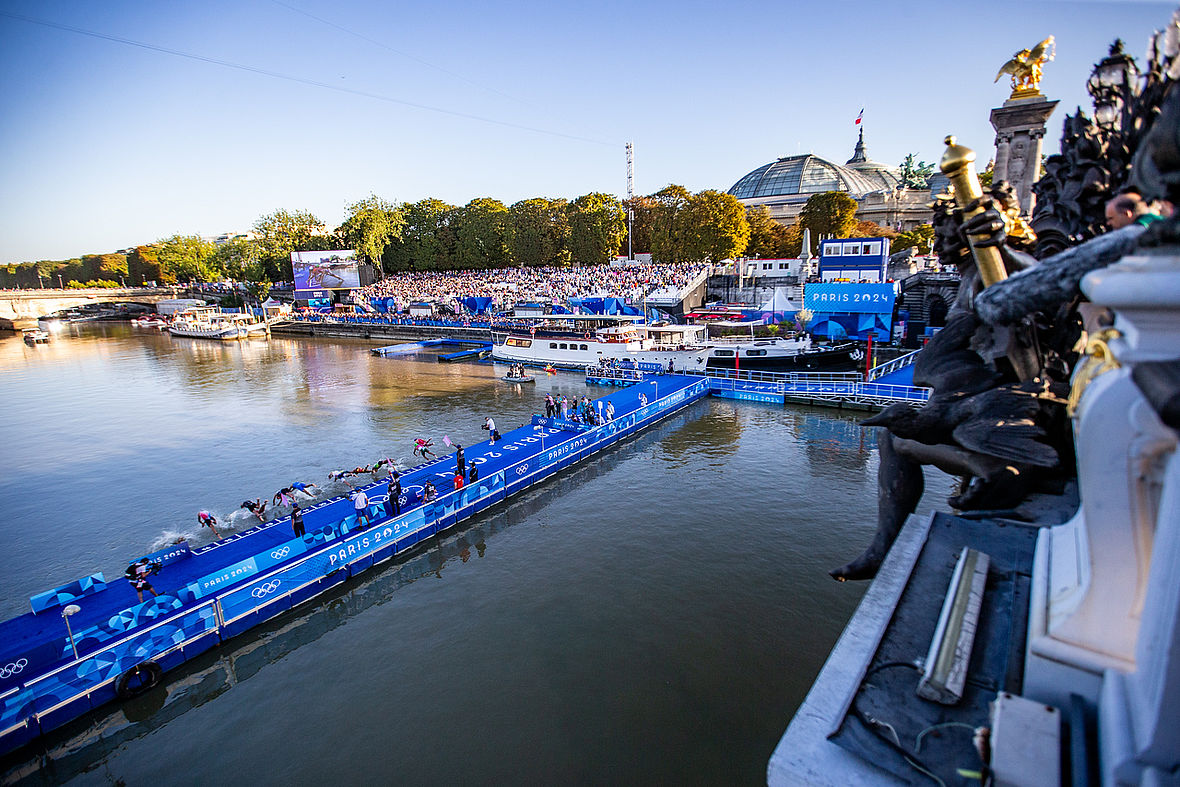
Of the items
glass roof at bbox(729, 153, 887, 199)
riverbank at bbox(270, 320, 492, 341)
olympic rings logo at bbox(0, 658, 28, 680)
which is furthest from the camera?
glass roof at bbox(729, 153, 887, 199)

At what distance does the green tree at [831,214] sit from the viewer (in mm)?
74375

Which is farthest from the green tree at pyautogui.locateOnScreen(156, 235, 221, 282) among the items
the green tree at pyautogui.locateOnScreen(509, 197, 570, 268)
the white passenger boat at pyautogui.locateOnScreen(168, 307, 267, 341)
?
the green tree at pyautogui.locateOnScreen(509, 197, 570, 268)

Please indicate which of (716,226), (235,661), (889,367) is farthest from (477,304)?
(235,661)

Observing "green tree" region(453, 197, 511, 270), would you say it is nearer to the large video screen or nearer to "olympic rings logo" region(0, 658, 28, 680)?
the large video screen

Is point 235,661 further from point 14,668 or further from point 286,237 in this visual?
point 286,237

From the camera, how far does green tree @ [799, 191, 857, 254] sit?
74.4m

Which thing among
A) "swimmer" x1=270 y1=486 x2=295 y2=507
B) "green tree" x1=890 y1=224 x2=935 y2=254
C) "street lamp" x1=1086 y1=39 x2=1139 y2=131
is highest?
"green tree" x1=890 y1=224 x2=935 y2=254

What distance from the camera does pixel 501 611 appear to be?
1435 centimetres

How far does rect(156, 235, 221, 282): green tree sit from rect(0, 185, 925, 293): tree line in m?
0.22

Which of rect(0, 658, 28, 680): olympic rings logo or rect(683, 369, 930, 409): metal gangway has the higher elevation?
rect(683, 369, 930, 409): metal gangway

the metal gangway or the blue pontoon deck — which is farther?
the metal gangway

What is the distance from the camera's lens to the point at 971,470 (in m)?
6.33

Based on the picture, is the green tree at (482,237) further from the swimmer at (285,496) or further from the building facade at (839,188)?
the swimmer at (285,496)

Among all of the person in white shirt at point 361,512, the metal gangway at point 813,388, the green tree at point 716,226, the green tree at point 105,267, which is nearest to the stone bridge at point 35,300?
the green tree at point 105,267
